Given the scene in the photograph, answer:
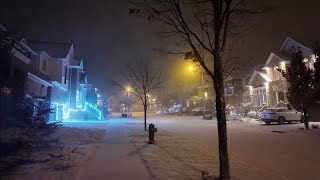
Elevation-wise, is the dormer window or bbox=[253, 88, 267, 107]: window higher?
the dormer window

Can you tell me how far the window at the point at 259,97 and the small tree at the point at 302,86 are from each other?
805 inches

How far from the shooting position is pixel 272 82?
135 feet

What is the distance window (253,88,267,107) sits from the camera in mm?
43075

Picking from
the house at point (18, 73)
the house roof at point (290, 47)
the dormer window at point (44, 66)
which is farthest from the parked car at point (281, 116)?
the dormer window at point (44, 66)

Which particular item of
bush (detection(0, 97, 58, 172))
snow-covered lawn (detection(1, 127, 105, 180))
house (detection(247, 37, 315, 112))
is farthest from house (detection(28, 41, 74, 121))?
house (detection(247, 37, 315, 112))

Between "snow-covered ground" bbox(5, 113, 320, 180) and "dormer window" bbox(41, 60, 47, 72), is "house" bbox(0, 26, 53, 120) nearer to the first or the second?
"snow-covered ground" bbox(5, 113, 320, 180)

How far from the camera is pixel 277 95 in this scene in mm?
40188

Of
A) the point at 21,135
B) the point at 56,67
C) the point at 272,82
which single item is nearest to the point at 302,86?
the point at 21,135

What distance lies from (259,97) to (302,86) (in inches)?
913

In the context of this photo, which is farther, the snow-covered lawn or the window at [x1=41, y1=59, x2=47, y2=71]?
the window at [x1=41, y1=59, x2=47, y2=71]

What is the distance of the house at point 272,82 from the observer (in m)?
38.2

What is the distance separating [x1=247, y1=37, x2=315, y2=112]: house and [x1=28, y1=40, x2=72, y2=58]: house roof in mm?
Answer: 28228

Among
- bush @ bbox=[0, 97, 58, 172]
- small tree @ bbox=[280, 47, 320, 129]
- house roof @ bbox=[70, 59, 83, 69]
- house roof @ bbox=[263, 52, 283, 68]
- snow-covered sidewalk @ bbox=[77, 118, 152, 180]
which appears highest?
house roof @ bbox=[70, 59, 83, 69]

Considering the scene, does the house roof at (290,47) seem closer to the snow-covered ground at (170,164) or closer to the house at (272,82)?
the house at (272,82)
